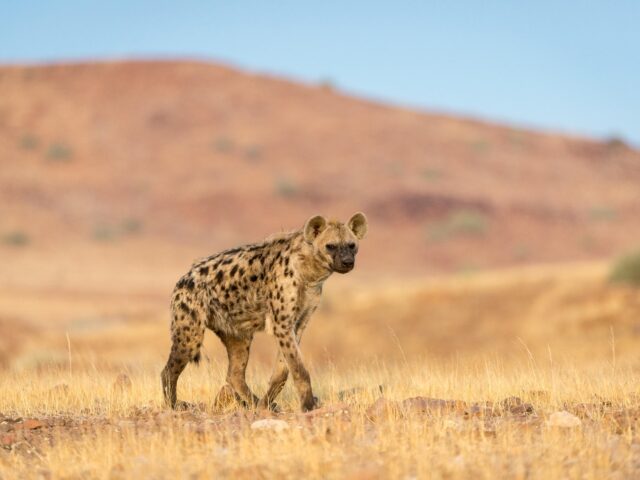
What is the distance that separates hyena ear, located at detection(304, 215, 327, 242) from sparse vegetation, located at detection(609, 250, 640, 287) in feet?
58.8

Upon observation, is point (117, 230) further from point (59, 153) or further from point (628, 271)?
point (628, 271)

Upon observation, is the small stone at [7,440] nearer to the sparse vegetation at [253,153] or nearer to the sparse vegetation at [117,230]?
the sparse vegetation at [117,230]

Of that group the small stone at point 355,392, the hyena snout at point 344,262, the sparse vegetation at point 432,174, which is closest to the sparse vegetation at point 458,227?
the sparse vegetation at point 432,174

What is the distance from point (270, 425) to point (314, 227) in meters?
2.02

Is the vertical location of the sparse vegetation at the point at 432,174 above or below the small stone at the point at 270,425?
above

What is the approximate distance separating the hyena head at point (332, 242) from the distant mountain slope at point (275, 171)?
38465mm

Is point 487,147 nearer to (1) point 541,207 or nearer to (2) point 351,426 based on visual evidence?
(1) point 541,207

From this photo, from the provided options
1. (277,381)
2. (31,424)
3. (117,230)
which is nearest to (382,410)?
(277,381)

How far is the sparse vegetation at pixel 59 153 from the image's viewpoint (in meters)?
58.3

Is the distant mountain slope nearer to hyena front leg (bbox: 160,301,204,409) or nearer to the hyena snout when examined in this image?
hyena front leg (bbox: 160,301,204,409)

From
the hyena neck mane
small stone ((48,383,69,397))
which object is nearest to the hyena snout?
the hyena neck mane

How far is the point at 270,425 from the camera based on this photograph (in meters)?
7.12

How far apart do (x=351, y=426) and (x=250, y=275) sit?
211 cm

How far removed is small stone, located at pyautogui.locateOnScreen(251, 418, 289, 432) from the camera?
23.1ft
